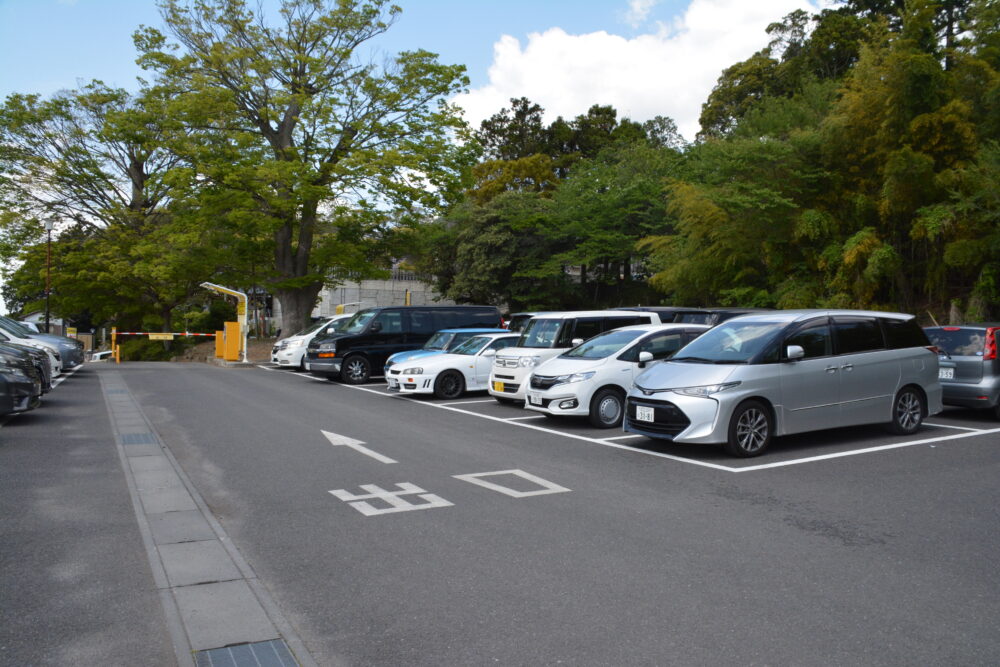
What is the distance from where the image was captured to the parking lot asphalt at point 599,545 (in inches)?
154

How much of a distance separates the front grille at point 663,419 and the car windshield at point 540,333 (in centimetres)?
482

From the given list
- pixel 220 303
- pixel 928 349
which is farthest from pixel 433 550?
pixel 220 303

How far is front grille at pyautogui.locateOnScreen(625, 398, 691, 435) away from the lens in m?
8.85

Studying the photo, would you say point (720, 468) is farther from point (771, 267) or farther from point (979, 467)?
point (771, 267)

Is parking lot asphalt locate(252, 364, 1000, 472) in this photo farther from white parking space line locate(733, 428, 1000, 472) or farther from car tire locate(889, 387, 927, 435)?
car tire locate(889, 387, 927, 435)

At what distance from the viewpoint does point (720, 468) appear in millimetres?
8398

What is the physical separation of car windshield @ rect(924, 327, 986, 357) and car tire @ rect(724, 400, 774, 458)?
4.92m

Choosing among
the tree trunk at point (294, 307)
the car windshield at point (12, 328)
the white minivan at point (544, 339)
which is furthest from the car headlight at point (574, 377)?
the tree trunk at point (294, 307)

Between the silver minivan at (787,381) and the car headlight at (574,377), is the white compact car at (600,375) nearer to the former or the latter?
the car headlight at (574,377)

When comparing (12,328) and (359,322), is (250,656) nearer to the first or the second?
(359,322)

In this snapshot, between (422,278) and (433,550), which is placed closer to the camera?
(433,550)

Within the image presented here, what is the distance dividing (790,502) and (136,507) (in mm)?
5728

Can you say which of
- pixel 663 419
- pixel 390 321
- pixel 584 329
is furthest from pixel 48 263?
pixel 663 419

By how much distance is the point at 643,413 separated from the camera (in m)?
9.27
